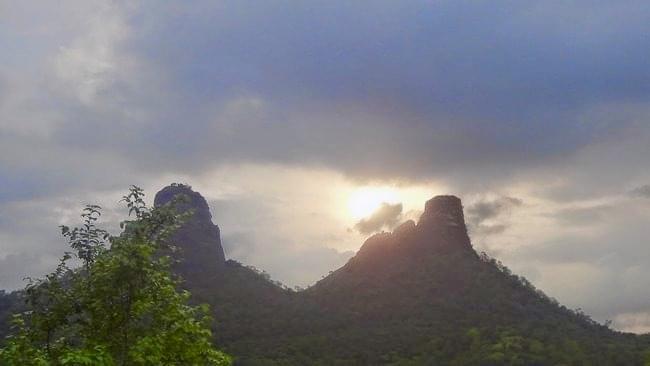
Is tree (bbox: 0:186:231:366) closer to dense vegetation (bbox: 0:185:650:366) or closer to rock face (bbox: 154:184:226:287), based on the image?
dense vegetation (bbox: 0:185:650:366)

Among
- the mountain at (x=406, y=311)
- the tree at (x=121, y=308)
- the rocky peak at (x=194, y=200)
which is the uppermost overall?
the rocky peak at (x=194, y=200)

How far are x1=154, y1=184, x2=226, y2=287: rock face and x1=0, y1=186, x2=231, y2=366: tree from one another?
158 m

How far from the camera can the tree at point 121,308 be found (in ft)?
52.8

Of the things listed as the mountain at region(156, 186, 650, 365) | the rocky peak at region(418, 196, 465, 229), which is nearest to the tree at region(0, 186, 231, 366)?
the mountain at region(156, 186, 650, 365)

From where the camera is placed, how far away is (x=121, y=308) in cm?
1670

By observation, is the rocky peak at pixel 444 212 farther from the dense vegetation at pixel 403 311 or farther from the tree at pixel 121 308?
the tree at pixel 121 308

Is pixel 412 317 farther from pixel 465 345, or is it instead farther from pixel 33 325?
pixel 33 325

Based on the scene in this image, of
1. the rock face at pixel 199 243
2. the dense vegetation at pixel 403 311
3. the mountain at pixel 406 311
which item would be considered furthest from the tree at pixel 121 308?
the rock face at pixel 199 243

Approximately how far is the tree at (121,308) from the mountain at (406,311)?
86.7 meters

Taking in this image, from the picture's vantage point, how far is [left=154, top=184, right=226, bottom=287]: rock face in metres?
181

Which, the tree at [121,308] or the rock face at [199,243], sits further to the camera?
the rock face at [199,243]

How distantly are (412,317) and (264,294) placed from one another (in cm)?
3770

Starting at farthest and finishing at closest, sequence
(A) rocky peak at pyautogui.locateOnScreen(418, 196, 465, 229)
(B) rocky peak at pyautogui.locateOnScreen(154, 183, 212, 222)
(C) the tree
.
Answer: (A) rocky peak at pyautogui.locateOnScreen(418, 196, 465, 229) → (B) rocky peak at pyautogui.locateOnScreen(154, 183, 212, 222) → (C) the tree

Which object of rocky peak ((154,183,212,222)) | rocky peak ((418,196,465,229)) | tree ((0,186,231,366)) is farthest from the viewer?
rocky peak ((418,196,465,229))
